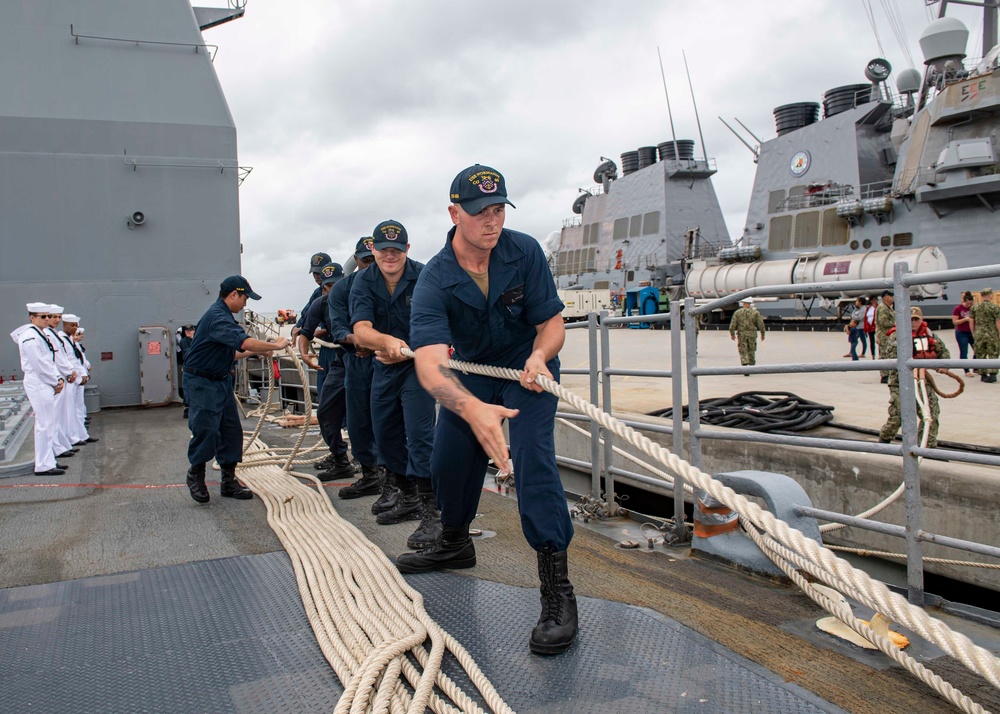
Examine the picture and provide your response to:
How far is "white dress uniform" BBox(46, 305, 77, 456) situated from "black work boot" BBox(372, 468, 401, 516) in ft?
15.5

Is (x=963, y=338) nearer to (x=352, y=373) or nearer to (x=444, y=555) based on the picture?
(x=352, y=373)

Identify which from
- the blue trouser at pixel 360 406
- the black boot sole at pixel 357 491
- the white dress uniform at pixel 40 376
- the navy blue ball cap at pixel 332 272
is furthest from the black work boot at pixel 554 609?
the white dress uniform at pixel 40 376

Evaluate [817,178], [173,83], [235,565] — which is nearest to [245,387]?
[173,83]

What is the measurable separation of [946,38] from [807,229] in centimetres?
651

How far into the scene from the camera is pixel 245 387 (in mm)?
13031

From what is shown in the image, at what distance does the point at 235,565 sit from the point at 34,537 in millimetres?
1515

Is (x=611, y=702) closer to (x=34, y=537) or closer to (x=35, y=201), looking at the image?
(x=34, y=537)

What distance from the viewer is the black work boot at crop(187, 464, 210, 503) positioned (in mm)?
4977

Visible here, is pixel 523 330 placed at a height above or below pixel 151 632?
above

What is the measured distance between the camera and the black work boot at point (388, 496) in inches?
178

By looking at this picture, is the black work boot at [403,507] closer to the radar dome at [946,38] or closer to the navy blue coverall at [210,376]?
the navy blue coverall at [210,376]

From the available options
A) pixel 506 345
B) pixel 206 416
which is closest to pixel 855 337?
pixel 206 416

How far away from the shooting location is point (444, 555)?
3260mm

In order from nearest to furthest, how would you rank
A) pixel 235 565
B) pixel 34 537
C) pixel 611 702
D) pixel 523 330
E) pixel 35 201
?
1. pixel 611 702
2. pixel 523 330
3. pixel 235 565
4. pixel 34 537
5. pixel 35 201
